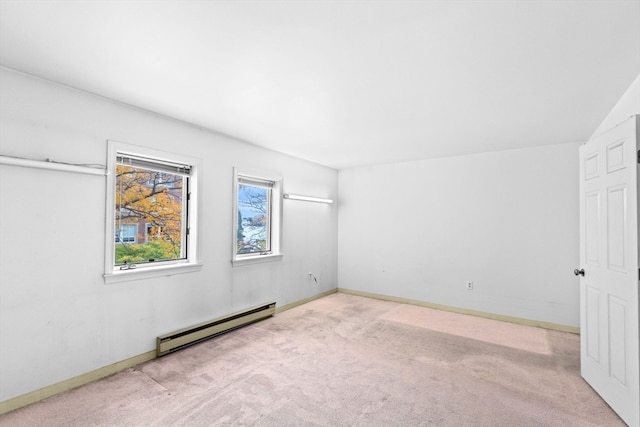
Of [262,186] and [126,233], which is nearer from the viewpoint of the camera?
[126,233]

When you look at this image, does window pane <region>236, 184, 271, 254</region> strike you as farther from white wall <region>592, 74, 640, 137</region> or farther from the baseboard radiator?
white wall <region>592, 74, 640, 137</region>

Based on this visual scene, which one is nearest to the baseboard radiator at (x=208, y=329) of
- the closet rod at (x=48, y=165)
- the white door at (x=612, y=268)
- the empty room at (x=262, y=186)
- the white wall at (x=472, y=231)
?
the empty room at (x=262, y=186)

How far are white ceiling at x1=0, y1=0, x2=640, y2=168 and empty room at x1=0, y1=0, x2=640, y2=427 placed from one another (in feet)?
0.06

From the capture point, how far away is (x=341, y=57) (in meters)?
1.99

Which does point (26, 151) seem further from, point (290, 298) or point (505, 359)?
point (505, 359)

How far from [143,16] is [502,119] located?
10.6 feet

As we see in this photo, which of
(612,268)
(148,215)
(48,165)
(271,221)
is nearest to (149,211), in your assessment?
(148,215)

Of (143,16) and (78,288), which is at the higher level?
(143,16)

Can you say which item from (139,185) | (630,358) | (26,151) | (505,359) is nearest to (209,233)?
(139,185)

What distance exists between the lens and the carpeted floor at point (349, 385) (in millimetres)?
2117

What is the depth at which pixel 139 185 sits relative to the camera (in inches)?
121

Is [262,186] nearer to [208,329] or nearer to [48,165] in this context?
[208,329]

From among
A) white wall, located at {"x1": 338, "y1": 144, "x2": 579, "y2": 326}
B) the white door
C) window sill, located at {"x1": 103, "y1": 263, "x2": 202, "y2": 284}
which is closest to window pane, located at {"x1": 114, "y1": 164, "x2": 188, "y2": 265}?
window sill, located at {"x1": 103, "y1": 263, "x2": 202, "y2": 284}

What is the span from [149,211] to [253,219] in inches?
59.9
